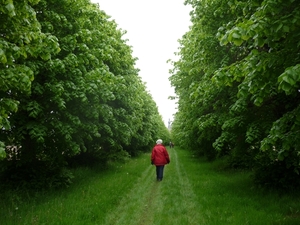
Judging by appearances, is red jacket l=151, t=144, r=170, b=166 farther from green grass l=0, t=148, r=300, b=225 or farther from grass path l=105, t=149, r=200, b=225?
green grass l=0, t=148, r=300, b=225

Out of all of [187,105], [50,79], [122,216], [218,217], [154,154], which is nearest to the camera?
[218,217]

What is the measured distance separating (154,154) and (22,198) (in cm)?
687

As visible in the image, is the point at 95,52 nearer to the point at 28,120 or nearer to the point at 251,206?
the point at 28,120

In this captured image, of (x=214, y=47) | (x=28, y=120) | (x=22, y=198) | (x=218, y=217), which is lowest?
(x=218, y=217)

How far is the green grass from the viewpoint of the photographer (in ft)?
24.9

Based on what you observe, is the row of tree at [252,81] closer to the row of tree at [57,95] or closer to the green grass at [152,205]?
the green grass at [152,205]

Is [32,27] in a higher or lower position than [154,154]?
higher

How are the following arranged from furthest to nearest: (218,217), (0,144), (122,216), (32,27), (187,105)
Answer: (187,105) < (122,216) < (218,217) < (32,27) < (0,144)

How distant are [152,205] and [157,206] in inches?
10.1

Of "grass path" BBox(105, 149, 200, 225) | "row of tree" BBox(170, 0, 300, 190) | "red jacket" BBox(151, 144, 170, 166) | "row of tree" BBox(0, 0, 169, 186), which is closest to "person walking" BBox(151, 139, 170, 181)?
"red jacket" BBox(151, 144, 170, 166)

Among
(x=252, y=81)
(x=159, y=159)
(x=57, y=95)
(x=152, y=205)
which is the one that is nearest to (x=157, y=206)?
(x=152, y=205)

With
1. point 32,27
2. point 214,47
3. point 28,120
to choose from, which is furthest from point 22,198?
point 214,47

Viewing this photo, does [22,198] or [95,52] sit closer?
[22,198]

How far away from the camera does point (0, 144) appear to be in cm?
510
